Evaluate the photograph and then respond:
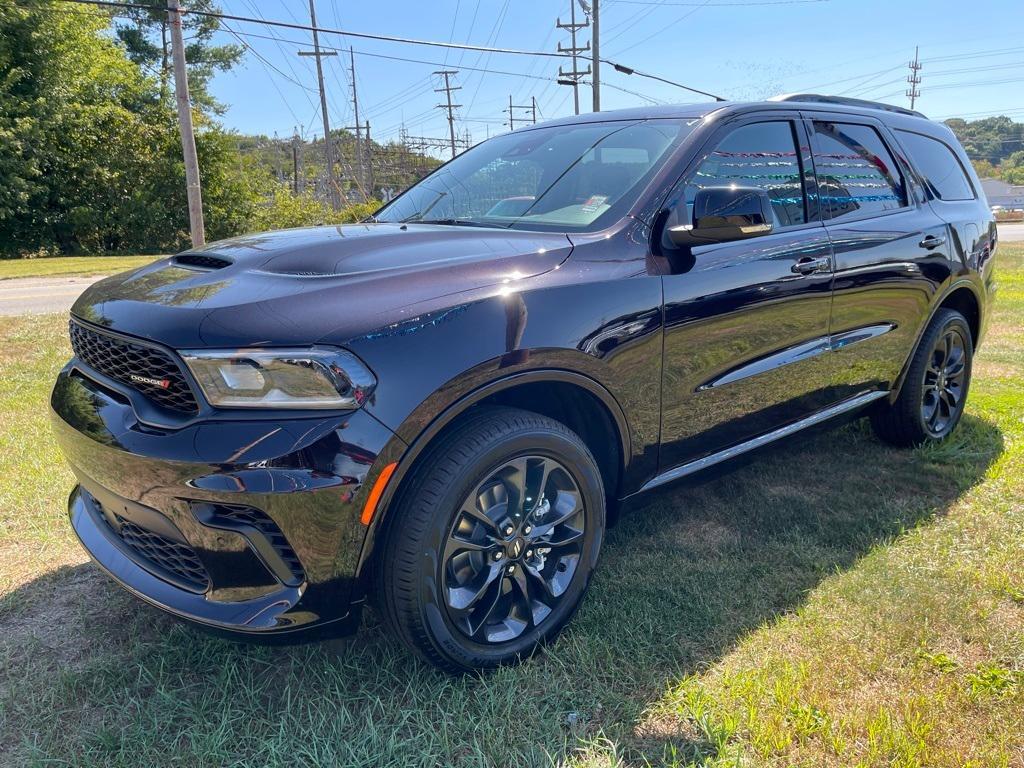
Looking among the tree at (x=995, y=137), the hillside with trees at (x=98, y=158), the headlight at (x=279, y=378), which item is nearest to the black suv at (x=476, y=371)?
the headlight at (x=279, y=378)

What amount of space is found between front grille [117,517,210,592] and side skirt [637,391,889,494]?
148cm

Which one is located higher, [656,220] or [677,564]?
[656,220]

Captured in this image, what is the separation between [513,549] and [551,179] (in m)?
1.53

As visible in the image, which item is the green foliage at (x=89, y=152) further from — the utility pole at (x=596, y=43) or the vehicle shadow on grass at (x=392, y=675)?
the vehicle shadow on grass at (x=392, y=675)

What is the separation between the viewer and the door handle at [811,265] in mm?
3012

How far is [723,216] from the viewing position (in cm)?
253

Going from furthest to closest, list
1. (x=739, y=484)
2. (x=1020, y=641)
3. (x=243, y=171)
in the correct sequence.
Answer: (x=243, y=171) → (x=739, y=484) → (x=1020, y=641)

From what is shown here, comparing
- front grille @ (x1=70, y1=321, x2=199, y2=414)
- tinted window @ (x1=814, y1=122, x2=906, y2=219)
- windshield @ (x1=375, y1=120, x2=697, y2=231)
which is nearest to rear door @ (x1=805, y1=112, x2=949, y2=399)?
tinted window @ (x1=814, y1=122, x2=906, y2=219)

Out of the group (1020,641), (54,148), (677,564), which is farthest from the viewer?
(54,148)

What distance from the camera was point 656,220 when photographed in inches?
103

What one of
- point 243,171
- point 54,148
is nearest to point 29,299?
point 54,148

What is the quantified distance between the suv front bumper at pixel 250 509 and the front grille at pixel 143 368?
8 cm

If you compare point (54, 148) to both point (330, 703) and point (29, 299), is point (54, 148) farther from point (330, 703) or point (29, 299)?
point (330, 703)

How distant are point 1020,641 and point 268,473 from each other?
2.45 meters
